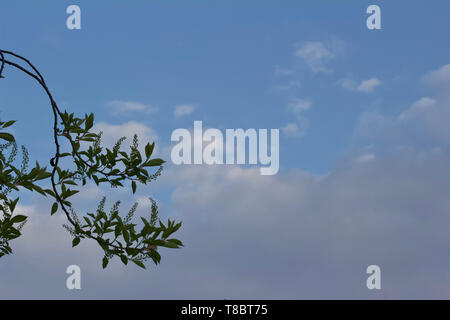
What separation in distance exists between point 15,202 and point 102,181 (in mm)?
758

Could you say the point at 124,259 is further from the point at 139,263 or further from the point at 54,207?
the point at 54,207

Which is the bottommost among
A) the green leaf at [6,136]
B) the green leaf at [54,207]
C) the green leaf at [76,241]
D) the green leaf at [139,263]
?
the green leaf at [139,263]

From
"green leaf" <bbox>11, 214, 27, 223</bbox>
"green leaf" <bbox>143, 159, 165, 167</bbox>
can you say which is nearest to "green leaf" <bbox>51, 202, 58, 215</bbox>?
"green leaf" <bbox>11, 214, 27, 223</bbox>

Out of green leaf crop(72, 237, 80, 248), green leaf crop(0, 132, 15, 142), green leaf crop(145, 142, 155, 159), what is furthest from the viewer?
green leaf crop(145, 142, 155, 159)

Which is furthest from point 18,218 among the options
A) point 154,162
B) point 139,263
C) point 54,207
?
point 154,162

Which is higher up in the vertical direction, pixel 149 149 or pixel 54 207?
pixel 149 149

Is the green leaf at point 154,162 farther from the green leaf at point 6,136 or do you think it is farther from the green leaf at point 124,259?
the green leaf at point 6,136

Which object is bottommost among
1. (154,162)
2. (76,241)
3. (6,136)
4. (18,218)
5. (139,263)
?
(139,263)

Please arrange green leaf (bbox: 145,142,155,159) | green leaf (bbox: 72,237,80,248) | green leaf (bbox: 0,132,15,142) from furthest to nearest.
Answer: green leaf (bbox: 145,142,155,159) → green leaf (bbox: 72,237,80,248) → green leaf (bbox: 0,132,15,142)

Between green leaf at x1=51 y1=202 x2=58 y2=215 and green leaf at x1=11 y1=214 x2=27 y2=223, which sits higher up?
green leaf at x1=51 y1=202 x2=58 y2=215

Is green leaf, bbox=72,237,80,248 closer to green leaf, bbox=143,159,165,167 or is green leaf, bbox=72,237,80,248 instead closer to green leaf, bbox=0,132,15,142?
green leaf, bbox=143,159,165,167

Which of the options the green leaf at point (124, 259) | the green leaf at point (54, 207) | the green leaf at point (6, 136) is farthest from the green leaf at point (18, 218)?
the green leaf at point (124, 259)
